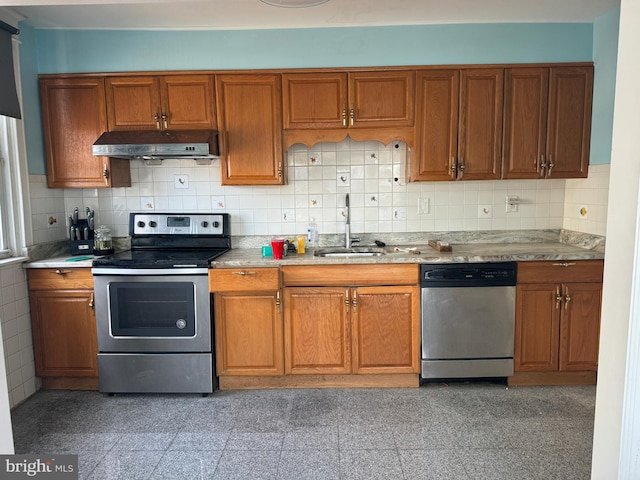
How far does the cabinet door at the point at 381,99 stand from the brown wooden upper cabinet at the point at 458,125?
8cm

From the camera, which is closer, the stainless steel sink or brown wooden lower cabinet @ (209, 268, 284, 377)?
brown wooden lower cabinet @ (209, 268, 284, 377)

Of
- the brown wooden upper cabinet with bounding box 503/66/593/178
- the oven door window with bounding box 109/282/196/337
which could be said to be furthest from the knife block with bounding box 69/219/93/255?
the brown wooden upper cabinet with bounding box 503/66/593/178

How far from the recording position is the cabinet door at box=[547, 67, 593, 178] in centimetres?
310

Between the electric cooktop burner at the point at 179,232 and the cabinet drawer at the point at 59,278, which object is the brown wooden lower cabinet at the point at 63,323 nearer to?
the cabinet drawer at the point at 59,278

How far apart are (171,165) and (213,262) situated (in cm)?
99

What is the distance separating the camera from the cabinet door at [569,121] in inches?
122

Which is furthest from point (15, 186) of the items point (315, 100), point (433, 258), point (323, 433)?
point (433, 258)

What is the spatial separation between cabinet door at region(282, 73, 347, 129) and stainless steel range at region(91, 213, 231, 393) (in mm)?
1187

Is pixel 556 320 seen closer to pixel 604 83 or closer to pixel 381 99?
pixel 604 83

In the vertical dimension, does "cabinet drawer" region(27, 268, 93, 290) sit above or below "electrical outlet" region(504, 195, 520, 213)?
below

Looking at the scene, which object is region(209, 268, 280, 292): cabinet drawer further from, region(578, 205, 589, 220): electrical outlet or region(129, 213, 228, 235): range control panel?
region(578, 205, 589, 220): electrical outlet

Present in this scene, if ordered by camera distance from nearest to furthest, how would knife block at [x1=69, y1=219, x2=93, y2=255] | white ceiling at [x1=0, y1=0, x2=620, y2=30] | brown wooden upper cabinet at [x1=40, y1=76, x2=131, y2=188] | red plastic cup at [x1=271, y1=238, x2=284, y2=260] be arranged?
white ceiling at [x1=0, y1=0, x2=620, y2=30], red plastic cup at [x1=271, y1=238, x2=284, y2=260], brown wooden upper cabinet at [x1=40, y1=76, x2=131, y2=188], knife block at [x1=69, y1=219, x2=93, y2=255]

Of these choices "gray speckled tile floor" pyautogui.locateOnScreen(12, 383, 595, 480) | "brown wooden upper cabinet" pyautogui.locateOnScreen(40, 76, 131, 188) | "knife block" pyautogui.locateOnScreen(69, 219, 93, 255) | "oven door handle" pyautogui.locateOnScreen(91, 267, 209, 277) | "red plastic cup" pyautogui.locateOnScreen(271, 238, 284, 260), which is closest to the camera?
"gray speckled tile floor" pyautogui.locateOnScreen(12, 383, 595, 480)

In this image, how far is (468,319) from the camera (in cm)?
297
